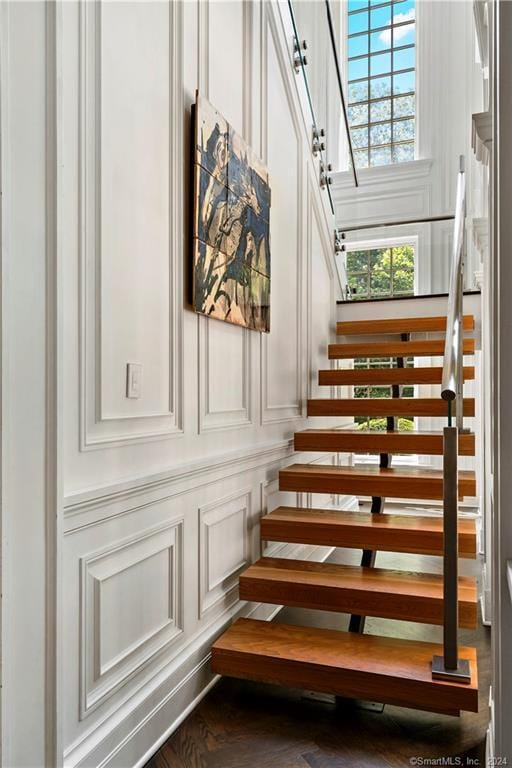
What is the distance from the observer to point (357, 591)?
1987 mm

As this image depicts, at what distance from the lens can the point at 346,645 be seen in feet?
6.25

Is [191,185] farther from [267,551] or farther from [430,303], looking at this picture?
[430,303]

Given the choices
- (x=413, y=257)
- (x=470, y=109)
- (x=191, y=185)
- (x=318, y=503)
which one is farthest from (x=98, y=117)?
(x=470, y=109)

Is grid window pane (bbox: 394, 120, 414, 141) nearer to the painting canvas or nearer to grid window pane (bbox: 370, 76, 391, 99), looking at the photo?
grid window pane (bbox: 370, 76, 391, 99)

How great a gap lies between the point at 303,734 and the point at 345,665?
26 cm

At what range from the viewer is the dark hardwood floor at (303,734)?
160cm

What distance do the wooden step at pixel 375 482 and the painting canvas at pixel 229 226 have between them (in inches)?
30.3

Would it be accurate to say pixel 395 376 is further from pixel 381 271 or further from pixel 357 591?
pixel 381 271

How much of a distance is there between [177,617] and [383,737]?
779 mm

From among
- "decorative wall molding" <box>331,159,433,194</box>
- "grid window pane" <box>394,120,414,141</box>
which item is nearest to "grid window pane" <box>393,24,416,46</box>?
"grid window pane" <box>394,120,414,141</box>

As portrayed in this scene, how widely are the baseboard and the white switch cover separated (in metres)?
0.91

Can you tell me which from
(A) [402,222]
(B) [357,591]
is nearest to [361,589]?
(B) [357,591]

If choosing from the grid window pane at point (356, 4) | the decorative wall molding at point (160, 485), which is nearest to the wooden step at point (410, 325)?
the decorative wall molding at point (160, 485)

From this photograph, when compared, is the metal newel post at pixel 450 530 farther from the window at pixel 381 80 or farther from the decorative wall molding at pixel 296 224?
the window at pixel 381 80
